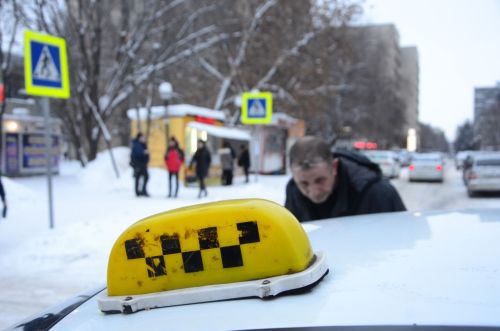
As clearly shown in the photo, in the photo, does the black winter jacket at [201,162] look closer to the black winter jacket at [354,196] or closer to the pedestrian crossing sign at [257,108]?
the pedestrian crossing sign at [257,108]

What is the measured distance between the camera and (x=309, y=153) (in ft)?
9.60

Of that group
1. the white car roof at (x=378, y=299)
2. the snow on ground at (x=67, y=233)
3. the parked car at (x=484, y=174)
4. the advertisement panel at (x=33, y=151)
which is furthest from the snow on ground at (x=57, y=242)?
the advertisement panel at (x=33, y=151)

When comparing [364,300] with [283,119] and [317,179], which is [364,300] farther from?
[283,119]

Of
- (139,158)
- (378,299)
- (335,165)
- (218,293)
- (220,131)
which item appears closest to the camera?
(378,299)

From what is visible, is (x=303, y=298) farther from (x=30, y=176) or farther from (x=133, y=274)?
(x=30, y=176)

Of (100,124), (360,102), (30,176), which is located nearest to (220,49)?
(100,124)

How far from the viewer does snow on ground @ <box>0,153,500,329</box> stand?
4.91 meters

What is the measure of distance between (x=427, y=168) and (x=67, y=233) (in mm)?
19547

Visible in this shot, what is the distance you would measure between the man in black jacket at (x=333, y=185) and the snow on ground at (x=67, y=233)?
1.43m

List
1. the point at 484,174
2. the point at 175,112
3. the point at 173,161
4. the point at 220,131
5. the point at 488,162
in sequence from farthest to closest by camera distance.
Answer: the point at 220,131, the point at 175,112, the point at 488,162, the point at 484,174, the point at 173,161

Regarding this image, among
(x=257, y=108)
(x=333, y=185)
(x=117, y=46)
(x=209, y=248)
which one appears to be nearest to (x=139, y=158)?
(x=257, y=108)

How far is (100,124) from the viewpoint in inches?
715

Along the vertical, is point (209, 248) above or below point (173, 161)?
above

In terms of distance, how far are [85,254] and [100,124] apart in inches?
502
